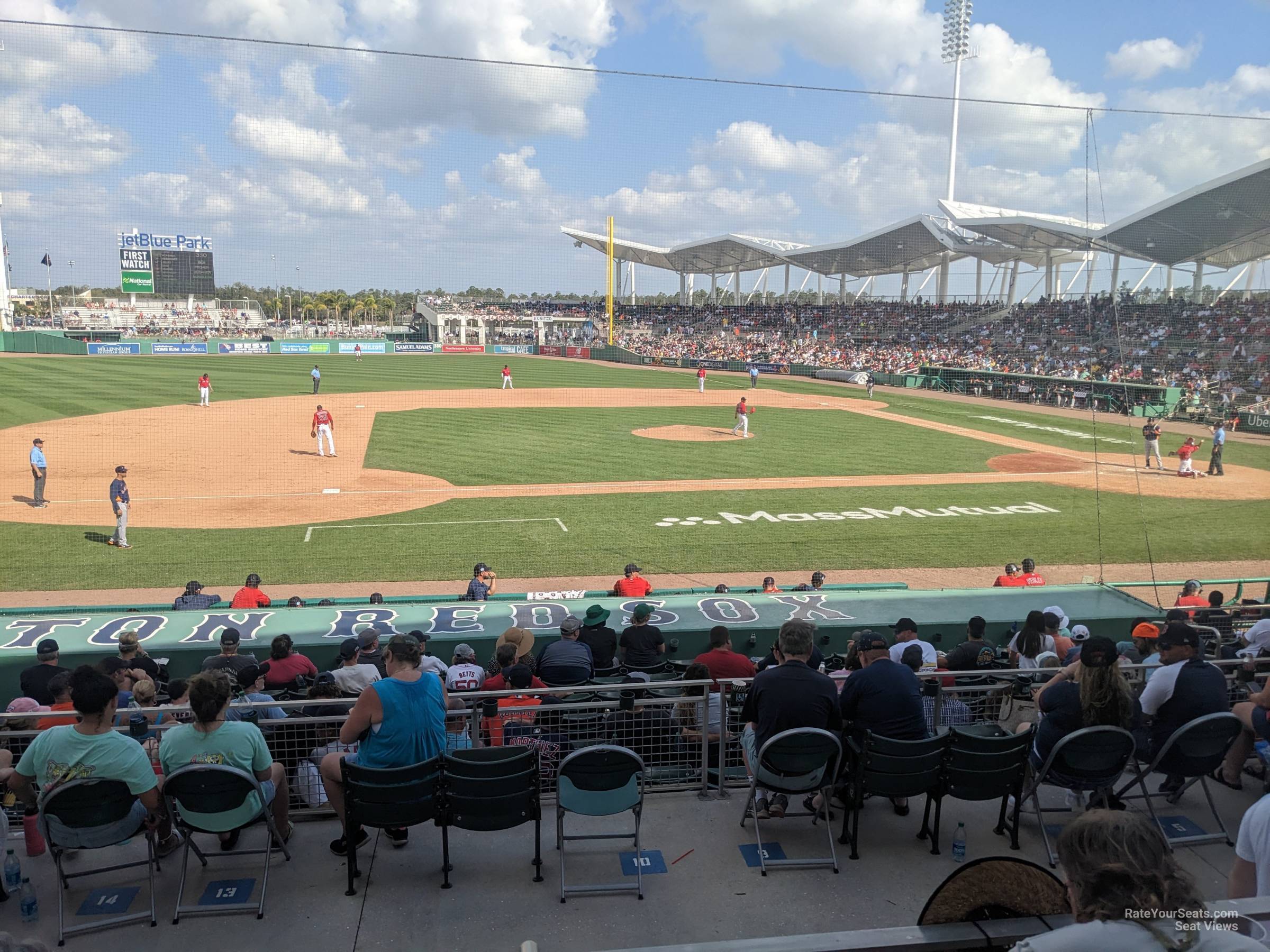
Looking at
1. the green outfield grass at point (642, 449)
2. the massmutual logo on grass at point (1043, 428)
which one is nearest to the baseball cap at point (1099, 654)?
the green outfield grass at point (642, 449)

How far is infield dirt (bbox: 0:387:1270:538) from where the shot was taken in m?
17.5

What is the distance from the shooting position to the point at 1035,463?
2447 centimetres

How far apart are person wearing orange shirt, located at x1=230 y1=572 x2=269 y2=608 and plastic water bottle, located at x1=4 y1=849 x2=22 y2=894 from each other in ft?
20.3

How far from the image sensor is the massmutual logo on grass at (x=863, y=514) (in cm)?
1742

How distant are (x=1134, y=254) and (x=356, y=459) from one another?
18780 mm

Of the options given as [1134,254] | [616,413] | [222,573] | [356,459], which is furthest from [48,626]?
[616,413]

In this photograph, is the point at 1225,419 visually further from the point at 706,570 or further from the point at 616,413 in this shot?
the point at 616,413

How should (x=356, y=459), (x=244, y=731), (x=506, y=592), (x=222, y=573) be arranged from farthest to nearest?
(x=356, y=459) < (x=222, y=573) < (x=506, y=592) < (x=244, y=731)

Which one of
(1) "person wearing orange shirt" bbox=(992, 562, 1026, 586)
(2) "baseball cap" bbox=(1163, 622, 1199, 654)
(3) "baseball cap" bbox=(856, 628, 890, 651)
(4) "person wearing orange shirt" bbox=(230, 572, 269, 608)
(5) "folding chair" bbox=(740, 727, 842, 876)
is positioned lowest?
(4) "person wearing orange shirt" bbox=(230, 572, 269, 608)

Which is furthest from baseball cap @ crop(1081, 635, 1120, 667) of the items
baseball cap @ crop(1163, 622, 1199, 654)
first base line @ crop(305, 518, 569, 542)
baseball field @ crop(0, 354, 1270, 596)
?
first base line @ crop(305, 518, 569, 542)

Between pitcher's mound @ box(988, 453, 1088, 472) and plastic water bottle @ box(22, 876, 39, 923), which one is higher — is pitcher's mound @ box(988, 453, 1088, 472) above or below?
below

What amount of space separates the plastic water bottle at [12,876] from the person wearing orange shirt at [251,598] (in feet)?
20.3

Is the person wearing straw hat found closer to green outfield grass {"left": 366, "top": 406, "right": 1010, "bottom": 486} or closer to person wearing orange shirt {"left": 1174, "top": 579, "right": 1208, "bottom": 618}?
person wearing orange shirt {"left": 1174, "top": 579, "right": 1208, "bottom": 618}

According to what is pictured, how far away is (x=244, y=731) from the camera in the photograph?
4.40m
